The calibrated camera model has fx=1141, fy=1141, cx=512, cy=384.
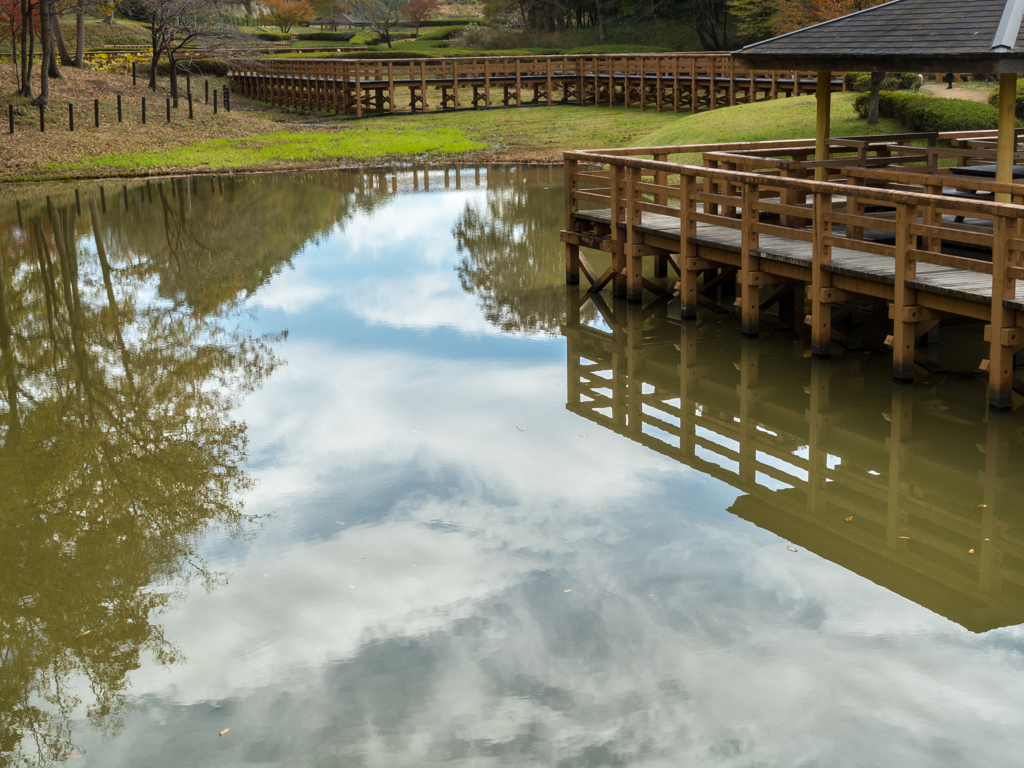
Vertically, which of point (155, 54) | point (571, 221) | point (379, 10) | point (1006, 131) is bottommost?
point (571, 221)

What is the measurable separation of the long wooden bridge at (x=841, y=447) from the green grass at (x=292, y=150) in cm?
1904

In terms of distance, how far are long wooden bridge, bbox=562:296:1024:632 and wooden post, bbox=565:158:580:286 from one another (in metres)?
2.69

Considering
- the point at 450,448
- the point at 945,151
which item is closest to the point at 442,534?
the point at 450,448

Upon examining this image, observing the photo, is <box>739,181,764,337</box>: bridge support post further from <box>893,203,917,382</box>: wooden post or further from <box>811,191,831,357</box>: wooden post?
<box>893,203,917,382</box>: wooden post

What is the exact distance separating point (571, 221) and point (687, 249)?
2685mm

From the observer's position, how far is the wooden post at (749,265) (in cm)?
1171

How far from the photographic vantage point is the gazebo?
1066 cm

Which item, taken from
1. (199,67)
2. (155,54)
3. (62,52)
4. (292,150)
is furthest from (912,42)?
(199,67)

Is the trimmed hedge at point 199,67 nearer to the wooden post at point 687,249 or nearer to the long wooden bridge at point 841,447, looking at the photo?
the wooden post at point 687,249

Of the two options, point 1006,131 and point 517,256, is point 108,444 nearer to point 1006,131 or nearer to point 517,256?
point 1006,131

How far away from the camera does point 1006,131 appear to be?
1104cm

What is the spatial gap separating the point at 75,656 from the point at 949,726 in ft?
14.6

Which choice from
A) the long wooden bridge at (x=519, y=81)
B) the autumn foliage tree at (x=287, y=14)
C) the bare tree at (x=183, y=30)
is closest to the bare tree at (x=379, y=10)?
the autumn foliage tree at (x=287, y=14)

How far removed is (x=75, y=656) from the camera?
20.2ft
